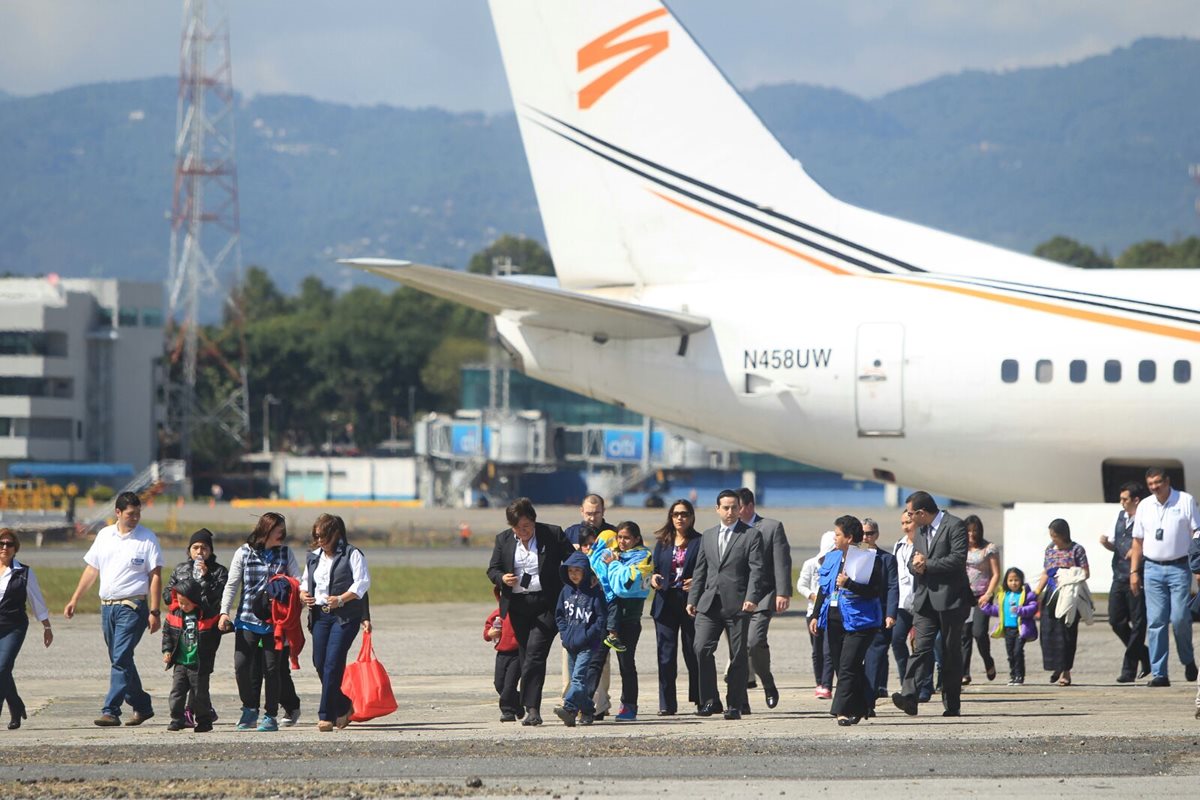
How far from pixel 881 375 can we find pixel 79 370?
8124 centimetres

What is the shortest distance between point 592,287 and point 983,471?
20.9 ft

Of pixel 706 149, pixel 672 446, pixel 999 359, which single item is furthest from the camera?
pixel 672 446

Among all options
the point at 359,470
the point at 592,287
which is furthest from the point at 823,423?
the point at 359,470

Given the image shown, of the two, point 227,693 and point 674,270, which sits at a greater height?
point 674,270

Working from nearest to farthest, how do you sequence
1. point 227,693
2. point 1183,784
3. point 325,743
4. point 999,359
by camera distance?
point 1183,784, point 325,743, point 227,693, point 999,359

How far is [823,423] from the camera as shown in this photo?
23.1m

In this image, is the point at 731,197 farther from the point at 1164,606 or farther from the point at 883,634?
the point at 883,634

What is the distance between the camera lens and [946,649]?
14.7 metres

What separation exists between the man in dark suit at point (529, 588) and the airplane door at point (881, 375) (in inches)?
362

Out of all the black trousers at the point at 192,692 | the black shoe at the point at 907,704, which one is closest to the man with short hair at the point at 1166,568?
the black shoe at the point at 907,704

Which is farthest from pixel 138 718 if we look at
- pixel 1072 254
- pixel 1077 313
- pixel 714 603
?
pixel 1072 254

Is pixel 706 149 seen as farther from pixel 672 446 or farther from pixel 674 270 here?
pixel 672 446

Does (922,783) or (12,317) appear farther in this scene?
(12,317)

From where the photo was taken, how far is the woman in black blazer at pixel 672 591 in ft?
49.6
